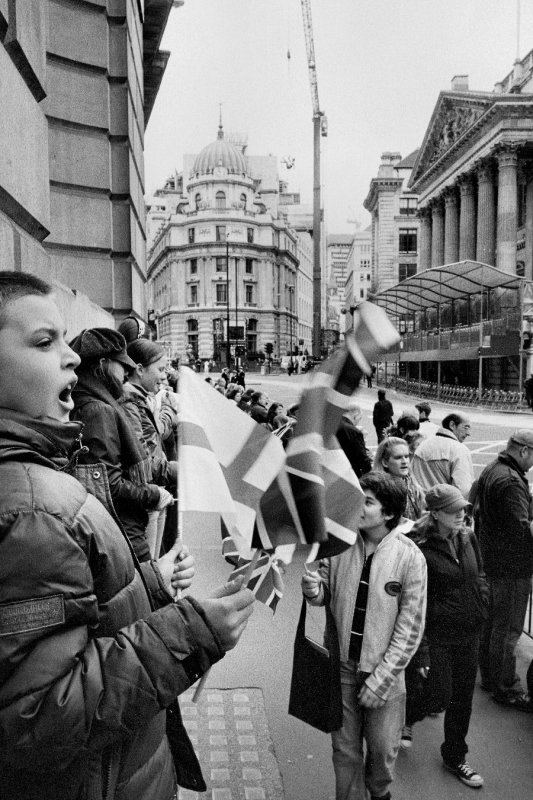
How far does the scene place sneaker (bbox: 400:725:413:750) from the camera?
3789 millimetres

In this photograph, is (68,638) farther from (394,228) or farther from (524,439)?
(394,228)

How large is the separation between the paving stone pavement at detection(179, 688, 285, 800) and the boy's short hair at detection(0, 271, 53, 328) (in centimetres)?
277

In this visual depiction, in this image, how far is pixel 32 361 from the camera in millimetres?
1473

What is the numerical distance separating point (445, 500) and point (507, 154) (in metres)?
43.7

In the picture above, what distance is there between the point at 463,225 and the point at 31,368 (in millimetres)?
53457

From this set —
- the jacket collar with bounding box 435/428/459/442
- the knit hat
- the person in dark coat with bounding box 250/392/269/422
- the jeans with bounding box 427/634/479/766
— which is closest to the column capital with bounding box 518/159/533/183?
the person in dark coat with bounding box 250/392/269/422

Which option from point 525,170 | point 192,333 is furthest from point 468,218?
point 192,333

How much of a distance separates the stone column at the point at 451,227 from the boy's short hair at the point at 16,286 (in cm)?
5459

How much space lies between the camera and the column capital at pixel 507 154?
41.2 m

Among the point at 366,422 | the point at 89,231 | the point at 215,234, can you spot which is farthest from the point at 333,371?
the point at 215,234

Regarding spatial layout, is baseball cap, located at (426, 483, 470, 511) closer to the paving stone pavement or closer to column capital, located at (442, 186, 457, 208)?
the paving stone pavement

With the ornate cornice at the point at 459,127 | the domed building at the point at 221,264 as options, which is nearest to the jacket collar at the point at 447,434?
the ornate cornice at the point at 459,127

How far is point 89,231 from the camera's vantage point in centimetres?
656

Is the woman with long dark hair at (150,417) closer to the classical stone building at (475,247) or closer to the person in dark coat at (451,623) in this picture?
the person in dark coat at (451,623)
